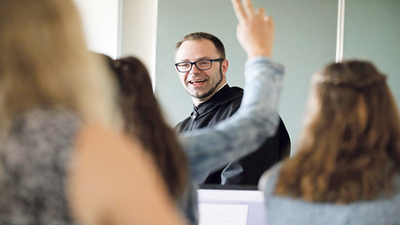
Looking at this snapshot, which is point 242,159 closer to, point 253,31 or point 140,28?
point 253,31

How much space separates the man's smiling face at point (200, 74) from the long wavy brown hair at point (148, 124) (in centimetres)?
164

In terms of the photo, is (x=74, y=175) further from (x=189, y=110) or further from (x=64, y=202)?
(x=189, y=110)

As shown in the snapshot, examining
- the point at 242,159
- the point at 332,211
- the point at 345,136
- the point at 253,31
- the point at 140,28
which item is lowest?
the point at 242,159

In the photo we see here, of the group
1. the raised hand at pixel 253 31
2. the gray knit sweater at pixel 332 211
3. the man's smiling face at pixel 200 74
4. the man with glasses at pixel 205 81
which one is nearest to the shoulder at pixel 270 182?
the gray knit sweater at pixel 332 211

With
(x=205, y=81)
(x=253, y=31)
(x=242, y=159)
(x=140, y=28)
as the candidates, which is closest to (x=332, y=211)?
(x=253, y=31)

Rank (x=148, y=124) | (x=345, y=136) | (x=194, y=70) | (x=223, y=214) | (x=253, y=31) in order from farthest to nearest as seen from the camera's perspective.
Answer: (x=194, y=70) < (x=223, y=214) < (x=345, y=136) < (x=253, y=31) < (x=148, y=124)

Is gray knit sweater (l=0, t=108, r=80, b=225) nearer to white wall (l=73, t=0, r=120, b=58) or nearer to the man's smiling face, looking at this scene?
the man's smiling face

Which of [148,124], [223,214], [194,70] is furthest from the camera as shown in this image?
[194,70]

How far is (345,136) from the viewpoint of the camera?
0.91m

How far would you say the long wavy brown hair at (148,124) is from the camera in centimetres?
59

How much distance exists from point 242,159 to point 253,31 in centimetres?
111

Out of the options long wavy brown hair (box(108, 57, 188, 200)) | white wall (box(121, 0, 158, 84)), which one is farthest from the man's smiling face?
long wavy brown hair (box(108, 57, 188, 200))

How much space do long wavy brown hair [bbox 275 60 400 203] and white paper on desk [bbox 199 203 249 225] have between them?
0.22 meters

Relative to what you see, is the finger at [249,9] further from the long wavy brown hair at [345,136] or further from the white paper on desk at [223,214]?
the white paper on desk at [223,214]
